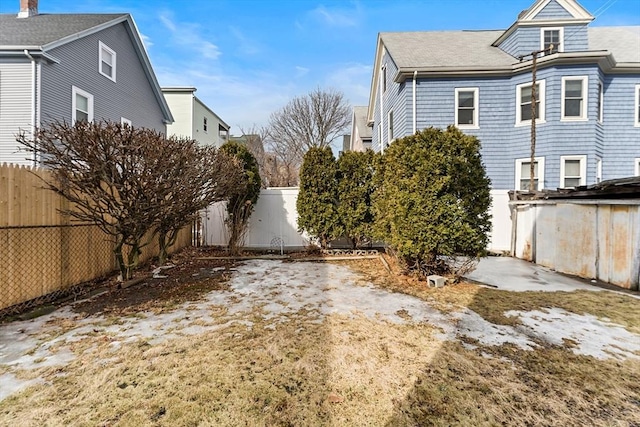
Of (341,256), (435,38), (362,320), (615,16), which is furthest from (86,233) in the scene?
(615,16)

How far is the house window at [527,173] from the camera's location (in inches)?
407

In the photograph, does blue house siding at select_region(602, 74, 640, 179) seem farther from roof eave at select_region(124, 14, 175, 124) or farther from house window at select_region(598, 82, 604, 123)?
roof eave at select_region(124, 14, 175, 124)

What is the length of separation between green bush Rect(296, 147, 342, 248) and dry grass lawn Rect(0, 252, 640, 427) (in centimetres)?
484

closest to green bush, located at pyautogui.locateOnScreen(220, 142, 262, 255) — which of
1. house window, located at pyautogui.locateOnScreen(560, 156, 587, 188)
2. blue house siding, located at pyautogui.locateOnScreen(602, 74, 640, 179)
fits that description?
house window, located at pyautogui.locateOnScreen(560, 156, 587, 188)

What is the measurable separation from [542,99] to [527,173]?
2523mm

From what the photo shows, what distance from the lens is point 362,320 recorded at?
3.72 metres

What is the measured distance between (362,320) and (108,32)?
45.2 feet

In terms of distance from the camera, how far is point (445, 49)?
39.2ft

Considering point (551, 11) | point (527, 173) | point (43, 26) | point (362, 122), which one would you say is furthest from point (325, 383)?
point (362, 122)

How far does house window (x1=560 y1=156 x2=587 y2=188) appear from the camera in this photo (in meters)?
10.2

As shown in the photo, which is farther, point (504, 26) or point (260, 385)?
point (504, 26)

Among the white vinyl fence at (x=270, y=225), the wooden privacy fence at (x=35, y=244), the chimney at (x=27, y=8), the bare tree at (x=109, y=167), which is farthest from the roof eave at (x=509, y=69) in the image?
the chimney at (x=27, y=8)

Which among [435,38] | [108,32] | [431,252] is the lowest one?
[431,252]

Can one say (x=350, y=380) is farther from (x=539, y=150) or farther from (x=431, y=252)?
(x=539, y=150)
